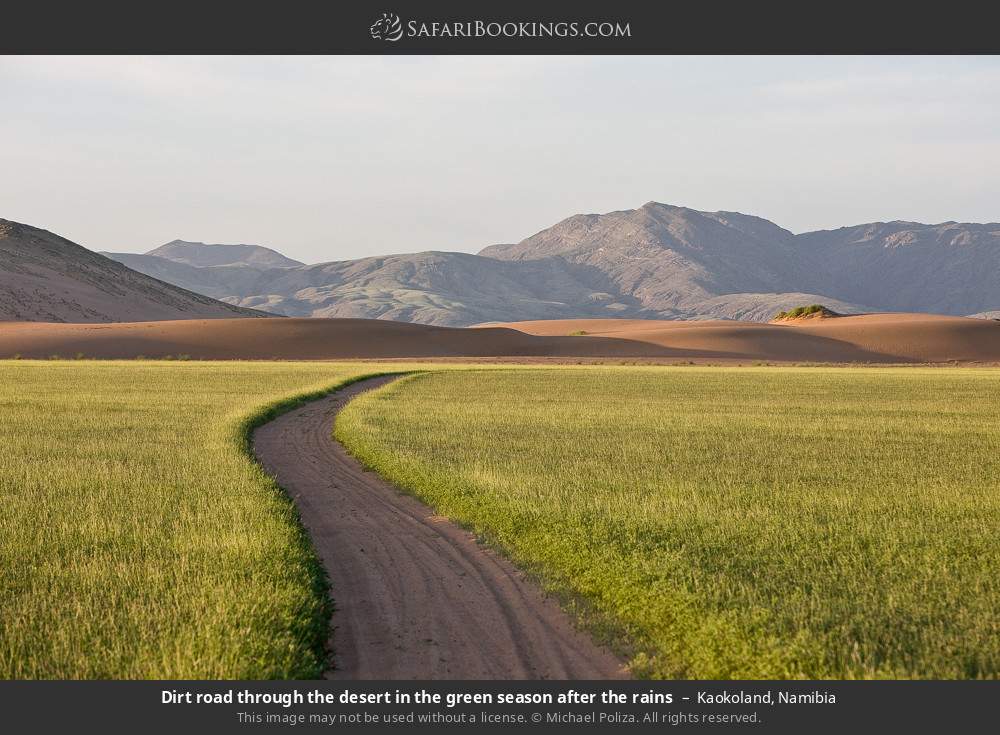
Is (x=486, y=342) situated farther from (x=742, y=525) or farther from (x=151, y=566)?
(x=151, y=566)

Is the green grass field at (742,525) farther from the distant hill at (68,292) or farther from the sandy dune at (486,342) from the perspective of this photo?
the distant hill at (68,292)

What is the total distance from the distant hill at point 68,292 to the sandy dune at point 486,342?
28.0 meters

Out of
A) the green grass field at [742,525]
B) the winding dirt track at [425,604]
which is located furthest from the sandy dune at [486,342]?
the winding dirt track at [425,604]

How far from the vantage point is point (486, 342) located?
12900 cm

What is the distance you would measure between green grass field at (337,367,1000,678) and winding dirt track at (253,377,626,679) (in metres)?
0.44

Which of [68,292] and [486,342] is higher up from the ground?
[68,292]

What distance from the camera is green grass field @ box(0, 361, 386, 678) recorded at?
8.12 meters

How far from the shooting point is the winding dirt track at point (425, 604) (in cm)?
850

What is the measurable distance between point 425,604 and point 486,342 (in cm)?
11878
